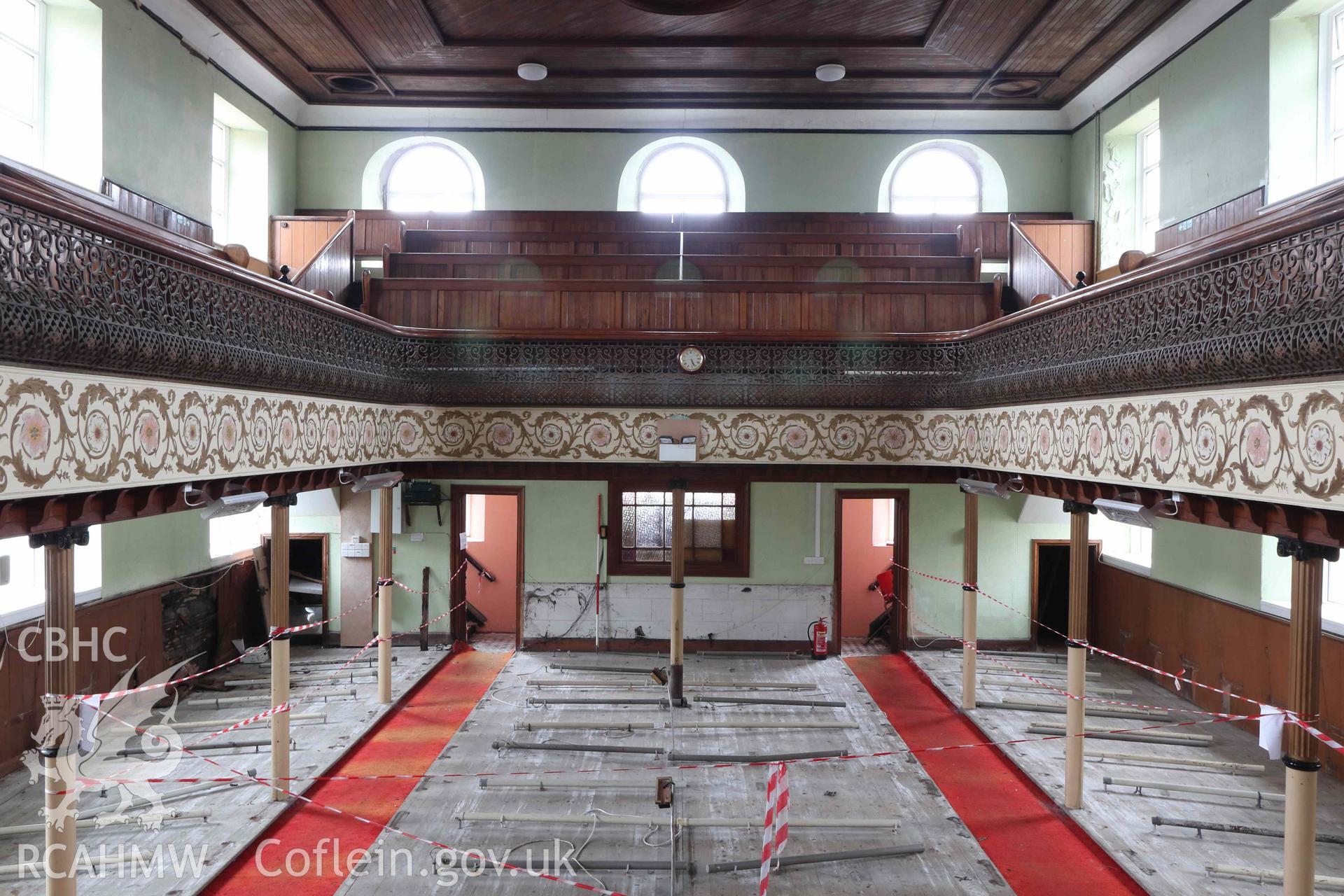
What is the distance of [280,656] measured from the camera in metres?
5.73

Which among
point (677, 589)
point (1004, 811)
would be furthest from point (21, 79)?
point (1004, 811)

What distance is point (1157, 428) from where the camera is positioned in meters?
4.15

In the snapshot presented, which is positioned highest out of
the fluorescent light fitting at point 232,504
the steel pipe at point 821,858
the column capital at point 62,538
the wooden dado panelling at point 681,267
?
the wooden dado panelling at point 681,267

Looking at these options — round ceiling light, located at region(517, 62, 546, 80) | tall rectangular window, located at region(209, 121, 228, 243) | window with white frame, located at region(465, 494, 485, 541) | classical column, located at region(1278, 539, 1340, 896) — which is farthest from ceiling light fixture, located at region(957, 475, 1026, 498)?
tall rectangular window, located at region(209, 121, 228, 243)

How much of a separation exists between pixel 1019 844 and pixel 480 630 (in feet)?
26.2

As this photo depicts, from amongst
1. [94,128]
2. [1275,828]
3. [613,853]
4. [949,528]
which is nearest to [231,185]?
[94,128]

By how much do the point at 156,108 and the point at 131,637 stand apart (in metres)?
5.82

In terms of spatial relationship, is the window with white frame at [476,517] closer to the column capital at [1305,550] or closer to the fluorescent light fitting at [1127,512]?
the fluorescent light fitting at [1127,512]

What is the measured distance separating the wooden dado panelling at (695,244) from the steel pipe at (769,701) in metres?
5.76

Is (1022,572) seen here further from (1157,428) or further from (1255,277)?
(1255,277)

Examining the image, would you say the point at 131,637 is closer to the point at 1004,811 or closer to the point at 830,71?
the point at 1004,811

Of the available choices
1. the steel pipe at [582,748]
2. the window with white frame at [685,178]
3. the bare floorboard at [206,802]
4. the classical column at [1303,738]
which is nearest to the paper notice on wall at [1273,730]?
the classical column at [1303,738]

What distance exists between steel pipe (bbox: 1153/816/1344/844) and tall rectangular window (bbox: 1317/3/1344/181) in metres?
5.99

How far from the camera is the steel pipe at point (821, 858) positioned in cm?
492
